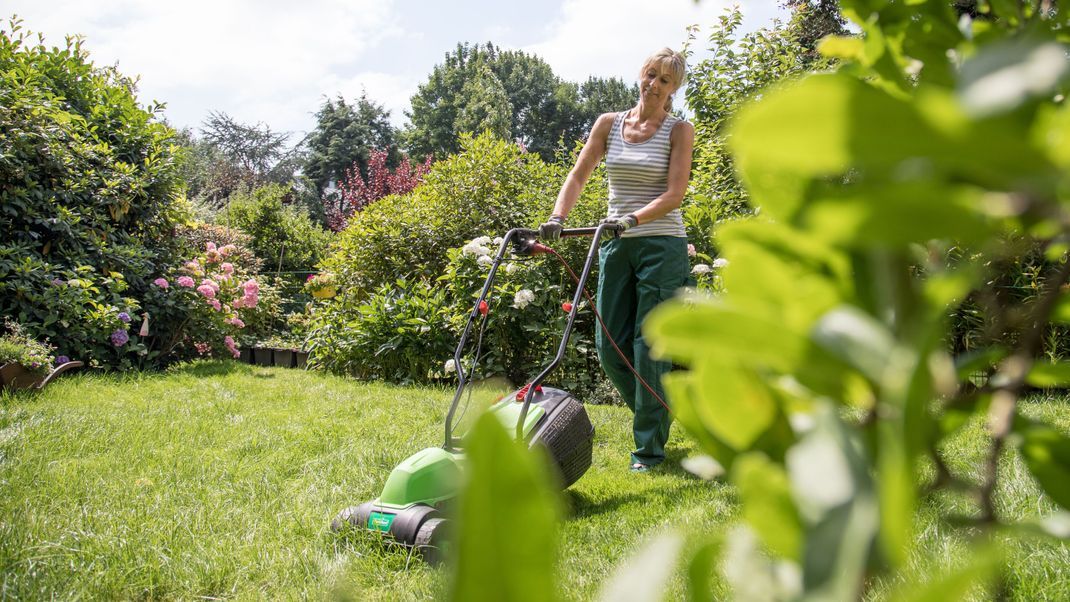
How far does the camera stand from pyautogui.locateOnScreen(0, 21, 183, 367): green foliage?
548cm

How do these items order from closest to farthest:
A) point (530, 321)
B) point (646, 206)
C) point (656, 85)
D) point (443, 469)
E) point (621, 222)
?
point (443, 469) → point (621, 222) → point (646, 206) → point (656, 85) → point (530, 321)

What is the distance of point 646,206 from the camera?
3.13m

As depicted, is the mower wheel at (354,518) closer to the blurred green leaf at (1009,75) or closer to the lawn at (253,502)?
the lawn at (253,502)

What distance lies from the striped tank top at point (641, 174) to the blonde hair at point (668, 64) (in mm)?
176

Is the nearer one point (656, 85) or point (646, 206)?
point (646, 206)

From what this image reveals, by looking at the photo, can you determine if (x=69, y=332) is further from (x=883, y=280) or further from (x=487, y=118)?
(x=487, y=118)

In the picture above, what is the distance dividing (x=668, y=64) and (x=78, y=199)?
4.98 m

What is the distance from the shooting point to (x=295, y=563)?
2107mm

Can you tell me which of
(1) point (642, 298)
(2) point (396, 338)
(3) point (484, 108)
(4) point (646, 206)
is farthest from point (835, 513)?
(3) point (484, 108)

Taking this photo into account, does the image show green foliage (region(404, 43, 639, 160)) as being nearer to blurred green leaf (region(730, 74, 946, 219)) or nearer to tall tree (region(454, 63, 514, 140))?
tall tree (region(454, 63, 514, 140))

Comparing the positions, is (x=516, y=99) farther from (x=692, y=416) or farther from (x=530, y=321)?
(x=692, y=416)

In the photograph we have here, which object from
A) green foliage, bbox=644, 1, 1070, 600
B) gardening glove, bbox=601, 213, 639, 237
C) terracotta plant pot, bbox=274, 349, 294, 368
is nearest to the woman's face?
gardening glove, bbox=601, 213, 639, 237

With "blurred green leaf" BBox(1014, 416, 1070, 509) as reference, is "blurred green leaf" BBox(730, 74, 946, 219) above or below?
above

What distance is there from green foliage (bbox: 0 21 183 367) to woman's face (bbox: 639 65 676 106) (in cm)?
443
